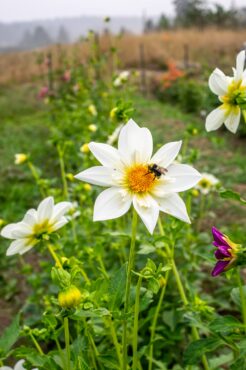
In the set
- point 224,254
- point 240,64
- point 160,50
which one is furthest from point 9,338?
point 160,50

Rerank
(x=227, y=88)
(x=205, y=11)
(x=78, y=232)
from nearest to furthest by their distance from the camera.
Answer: (x=227, y=88), (x=78, y=232), (x=205, y=11)

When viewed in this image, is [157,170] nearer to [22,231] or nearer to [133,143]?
[133,143]

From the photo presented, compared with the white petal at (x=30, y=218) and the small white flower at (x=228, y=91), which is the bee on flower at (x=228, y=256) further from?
the white petal at (x=30, y=218)

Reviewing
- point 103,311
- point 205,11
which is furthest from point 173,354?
point 205,11

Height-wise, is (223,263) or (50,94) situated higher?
(223,263)

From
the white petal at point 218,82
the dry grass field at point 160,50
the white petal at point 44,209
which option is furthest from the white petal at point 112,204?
the dry grass field at point 160,50

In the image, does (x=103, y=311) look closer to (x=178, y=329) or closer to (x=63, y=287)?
(x=63, y=287)

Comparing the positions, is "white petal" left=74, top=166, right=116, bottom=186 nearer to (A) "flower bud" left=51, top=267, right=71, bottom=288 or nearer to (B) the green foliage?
(A) "flower bud" left=51, top=267, right=71, bottom=288

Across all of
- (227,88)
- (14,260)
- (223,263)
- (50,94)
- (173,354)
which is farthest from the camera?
(50,94)
